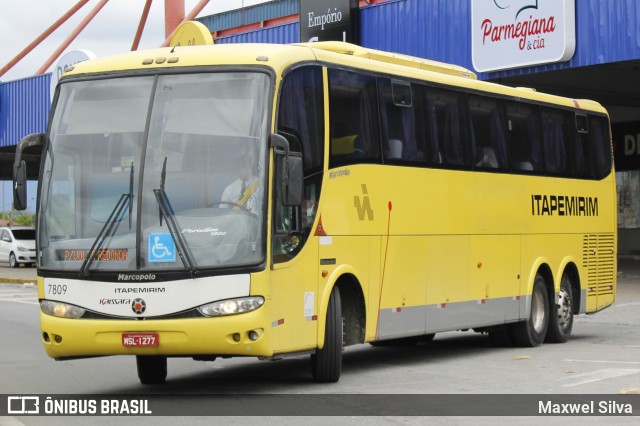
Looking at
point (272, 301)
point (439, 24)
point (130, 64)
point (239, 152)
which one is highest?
point (439, 24)

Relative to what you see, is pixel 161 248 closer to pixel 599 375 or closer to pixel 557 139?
pixel 599 375

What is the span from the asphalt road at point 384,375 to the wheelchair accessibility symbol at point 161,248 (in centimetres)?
132

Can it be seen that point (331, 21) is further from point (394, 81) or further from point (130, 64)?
point (130, 64)

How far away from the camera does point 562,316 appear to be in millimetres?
18125

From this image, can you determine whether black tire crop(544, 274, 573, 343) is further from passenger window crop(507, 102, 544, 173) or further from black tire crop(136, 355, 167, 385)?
black tire crop(136, 355, 167, 385)

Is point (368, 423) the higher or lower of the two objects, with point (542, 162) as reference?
lower

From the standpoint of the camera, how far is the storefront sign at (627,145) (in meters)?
44.0

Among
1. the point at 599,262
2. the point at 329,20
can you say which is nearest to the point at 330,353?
the point at 599,262

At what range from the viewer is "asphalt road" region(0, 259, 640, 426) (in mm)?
10609

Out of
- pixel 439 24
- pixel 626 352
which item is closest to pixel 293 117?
pixel 626 352

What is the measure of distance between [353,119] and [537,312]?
5.75 meters

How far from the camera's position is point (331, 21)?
3400cm

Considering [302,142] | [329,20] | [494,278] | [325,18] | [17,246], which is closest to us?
[302,142]

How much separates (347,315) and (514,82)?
68.0ft
